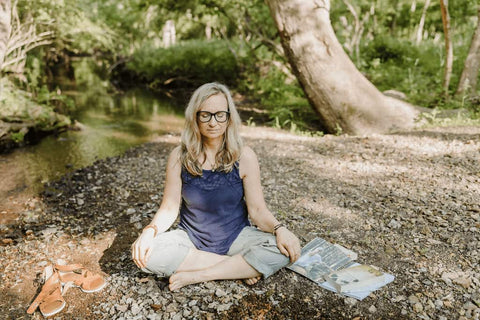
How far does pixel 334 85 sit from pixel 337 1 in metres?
8.95

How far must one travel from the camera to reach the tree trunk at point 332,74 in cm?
753

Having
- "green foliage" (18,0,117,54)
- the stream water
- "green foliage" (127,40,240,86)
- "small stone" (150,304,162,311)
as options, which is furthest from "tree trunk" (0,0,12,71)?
"green foliage" (127,40,240,86)

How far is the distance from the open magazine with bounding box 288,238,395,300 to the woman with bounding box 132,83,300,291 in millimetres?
412

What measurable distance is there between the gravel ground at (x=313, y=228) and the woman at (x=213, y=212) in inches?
8.3

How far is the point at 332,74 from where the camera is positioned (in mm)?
7684

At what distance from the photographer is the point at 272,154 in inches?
279

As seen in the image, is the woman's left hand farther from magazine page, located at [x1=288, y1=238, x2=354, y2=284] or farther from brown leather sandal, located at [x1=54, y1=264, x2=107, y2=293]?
brown leather sandal, located at [x1=54, y1=264, x2=107, y2=293]

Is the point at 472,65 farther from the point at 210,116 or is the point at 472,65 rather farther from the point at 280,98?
the point at 210,116

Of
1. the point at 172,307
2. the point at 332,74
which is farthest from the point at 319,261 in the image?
the point at 332,74

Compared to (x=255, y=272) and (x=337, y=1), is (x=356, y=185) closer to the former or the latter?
(x=255, y=272)

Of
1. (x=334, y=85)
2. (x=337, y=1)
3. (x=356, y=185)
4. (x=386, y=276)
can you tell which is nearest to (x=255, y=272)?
(x=386, y=276)

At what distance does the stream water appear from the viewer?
257 inches

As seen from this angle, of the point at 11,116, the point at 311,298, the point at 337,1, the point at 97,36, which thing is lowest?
the point at 311,298

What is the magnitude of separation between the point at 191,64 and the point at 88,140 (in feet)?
34.1
